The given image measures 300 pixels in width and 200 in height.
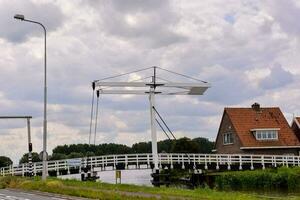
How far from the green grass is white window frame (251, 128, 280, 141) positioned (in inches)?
1373

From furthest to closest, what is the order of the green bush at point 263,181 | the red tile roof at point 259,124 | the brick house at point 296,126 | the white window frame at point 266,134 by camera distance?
the brick house at point 296,126 < the white window frame at point 266,134 < the red tile roof at point 259,124 < the green bush at point 263,181

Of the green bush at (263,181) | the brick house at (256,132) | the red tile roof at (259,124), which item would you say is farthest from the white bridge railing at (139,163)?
the red tile roof at (259,124)

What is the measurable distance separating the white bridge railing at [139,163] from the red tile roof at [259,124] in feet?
28.5

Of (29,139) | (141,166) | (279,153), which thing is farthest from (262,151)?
(29,139)

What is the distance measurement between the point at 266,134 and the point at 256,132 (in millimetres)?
1343

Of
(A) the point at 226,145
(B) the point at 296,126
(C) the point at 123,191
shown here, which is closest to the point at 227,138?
(A) the point at 226,145

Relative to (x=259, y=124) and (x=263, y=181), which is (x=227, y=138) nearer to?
(x=259, y=124)

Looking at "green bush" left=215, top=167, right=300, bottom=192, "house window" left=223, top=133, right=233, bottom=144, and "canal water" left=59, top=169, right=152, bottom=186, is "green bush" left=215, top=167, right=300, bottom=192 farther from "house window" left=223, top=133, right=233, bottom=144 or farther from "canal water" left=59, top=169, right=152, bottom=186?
"house window" left=223, top=133, right=233, bottom=144

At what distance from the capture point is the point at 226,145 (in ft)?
228

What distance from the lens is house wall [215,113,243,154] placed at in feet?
218

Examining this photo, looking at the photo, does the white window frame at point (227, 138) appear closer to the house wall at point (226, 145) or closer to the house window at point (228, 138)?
the house window at point (228, 138)

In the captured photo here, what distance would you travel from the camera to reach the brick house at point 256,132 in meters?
65.7

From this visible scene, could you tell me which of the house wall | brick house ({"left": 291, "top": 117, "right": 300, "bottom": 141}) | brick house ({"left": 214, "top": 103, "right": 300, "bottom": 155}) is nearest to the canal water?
the house wall

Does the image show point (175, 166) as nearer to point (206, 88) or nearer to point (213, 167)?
point (213, 167)
